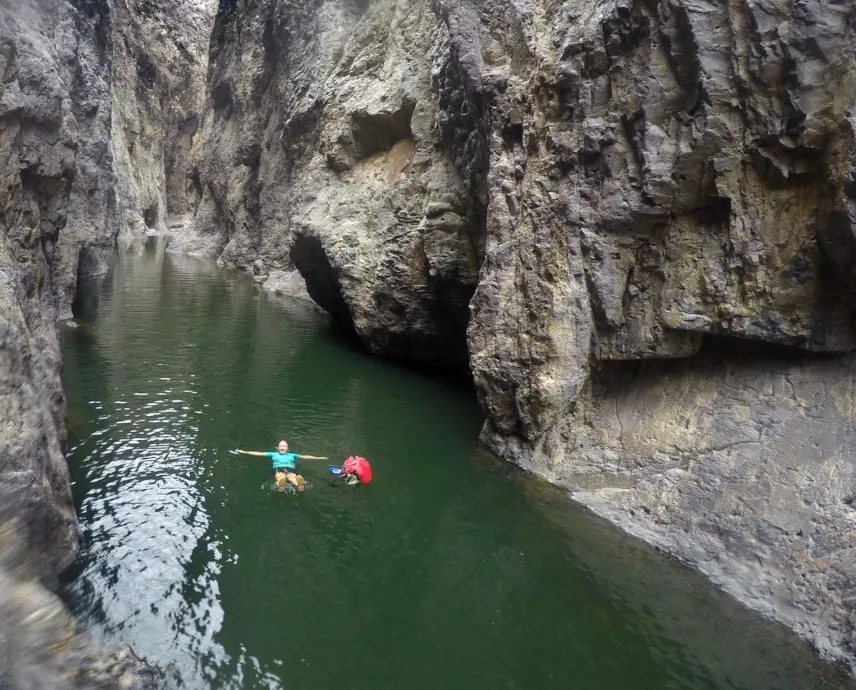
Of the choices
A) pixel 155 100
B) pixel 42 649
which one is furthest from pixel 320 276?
pixel 155 100

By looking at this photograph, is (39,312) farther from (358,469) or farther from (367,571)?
(367,571)

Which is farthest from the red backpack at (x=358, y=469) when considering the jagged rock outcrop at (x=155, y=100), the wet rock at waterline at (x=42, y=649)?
the jagged rock outcrop at (x=155, y=100)

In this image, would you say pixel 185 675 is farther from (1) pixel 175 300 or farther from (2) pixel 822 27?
(1) pixel 175 300

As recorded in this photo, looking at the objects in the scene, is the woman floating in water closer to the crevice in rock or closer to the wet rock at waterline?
the wet rock at waterline

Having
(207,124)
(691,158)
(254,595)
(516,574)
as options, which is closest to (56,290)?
(254,595)

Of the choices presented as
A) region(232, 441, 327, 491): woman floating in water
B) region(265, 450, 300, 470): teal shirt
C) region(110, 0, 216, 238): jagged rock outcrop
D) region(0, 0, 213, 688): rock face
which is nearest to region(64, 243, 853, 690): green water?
region(232, 441, 327, 491): woman floating in water
